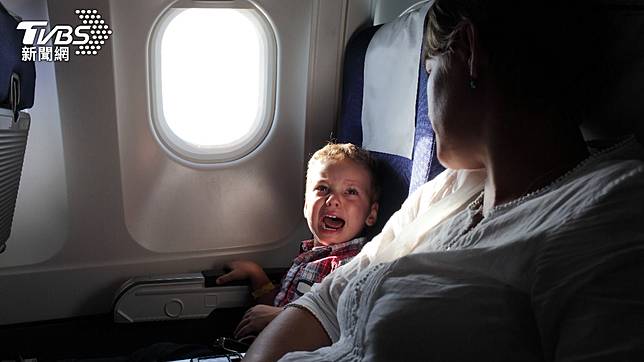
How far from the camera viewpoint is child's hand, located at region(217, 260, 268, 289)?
2.56m

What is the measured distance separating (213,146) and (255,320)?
0.84m

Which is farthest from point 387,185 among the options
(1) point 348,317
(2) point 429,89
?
(1) point 348,317

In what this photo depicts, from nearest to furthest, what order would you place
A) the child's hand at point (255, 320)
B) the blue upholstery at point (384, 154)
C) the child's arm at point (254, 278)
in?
the blue upholstery at point (384, 154), the child's hand at point (255, 320), the child's arm at point (254, 278)

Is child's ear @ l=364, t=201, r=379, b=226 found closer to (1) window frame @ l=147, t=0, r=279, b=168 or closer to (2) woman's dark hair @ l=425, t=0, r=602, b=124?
(1) window frame @ l=147, t=0, r=279, b=168

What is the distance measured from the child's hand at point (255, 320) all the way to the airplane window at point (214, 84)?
744mm

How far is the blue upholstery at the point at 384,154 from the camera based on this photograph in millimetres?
1704

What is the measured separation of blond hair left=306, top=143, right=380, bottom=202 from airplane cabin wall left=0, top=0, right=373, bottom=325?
36 cm

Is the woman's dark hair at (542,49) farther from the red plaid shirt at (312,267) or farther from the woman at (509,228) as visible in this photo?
the red plaid shirt at (312,267)

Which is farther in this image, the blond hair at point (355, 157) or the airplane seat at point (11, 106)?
the blond hair at point (355, 157)

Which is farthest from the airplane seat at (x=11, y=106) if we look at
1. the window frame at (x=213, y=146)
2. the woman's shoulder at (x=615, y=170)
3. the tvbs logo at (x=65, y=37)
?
the woman's shoulder at (x=615, y=170)

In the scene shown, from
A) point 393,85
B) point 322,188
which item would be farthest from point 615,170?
point 322,188

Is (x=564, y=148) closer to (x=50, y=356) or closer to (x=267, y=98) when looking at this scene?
(x=267, y=98)

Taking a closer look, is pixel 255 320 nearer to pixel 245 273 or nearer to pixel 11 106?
pixel 245 273

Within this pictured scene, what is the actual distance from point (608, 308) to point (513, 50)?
0.50 m
